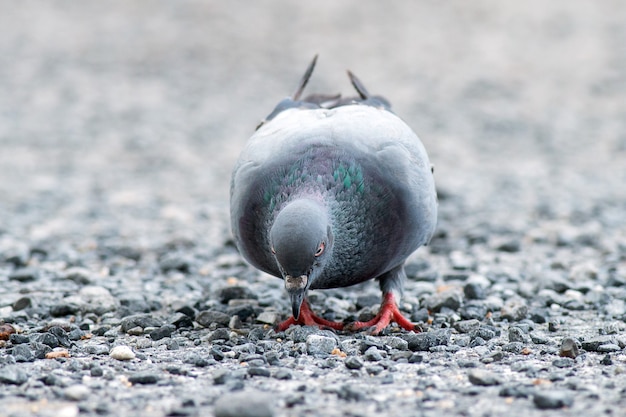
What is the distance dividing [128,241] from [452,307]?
4.06 metres

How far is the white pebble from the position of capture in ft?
16.8

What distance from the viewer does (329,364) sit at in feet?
16.4

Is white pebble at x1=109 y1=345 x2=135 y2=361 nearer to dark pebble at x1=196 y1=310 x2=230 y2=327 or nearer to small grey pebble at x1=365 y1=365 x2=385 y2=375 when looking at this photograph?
dark pebble at x1=196 y1=310 x2=230 y2=327

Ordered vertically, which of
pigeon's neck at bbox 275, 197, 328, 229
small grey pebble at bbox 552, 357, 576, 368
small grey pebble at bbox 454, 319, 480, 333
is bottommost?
small grey pebble at bbox 454, 319, 480, 333

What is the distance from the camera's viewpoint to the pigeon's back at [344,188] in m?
5.48

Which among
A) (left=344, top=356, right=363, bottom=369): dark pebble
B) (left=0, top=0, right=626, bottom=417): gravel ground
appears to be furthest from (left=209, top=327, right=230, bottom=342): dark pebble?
(left=344, top=356, right=363, bottom=369): dark pebble

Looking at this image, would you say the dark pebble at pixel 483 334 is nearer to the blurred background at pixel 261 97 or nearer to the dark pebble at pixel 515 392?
the dark pebble at pixel 515 392

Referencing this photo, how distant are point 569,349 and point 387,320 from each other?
144 cm

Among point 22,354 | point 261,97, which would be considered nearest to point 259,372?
point 22,354

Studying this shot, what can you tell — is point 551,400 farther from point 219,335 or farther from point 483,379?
point 219,335

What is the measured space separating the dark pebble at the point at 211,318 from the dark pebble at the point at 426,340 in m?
1.35

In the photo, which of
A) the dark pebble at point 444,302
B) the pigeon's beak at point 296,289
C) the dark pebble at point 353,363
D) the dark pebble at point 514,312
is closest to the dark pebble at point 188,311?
the pigeon's beak at point 296,289

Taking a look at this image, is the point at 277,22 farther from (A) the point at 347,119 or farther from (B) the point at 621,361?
(B) the point at 621,361

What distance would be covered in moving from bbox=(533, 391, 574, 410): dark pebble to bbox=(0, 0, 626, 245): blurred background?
582 centimetres
